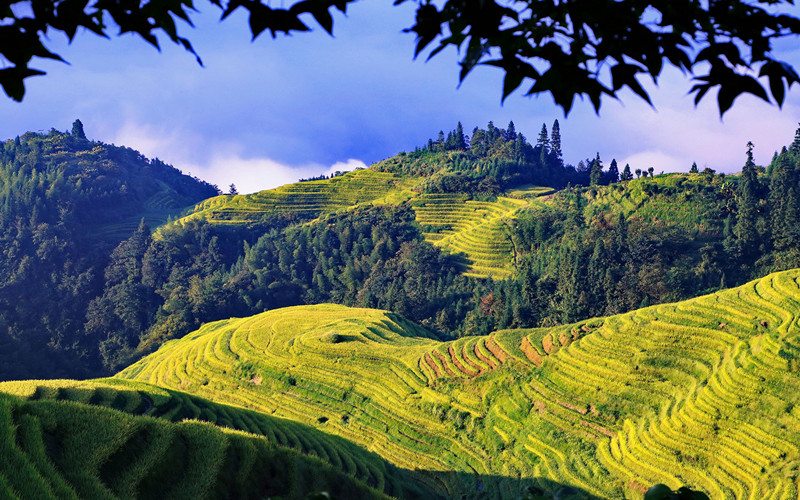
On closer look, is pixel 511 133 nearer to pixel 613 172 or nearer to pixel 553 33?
pixel 613 172

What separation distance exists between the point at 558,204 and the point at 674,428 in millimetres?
39124

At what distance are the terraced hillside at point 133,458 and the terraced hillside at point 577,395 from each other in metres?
6.96

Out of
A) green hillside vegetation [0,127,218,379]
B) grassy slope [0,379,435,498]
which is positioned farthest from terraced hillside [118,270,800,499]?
green hillside vegetation [0,127,218,379]

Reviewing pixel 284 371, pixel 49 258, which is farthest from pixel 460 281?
pixel 49 258

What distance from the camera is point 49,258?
62.9 meters

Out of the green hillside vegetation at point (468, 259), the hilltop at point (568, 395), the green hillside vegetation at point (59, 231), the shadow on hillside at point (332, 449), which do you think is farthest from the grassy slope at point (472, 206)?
the shadow on hillside at point (332, 449)

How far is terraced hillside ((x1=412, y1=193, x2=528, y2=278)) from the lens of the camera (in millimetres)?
49812

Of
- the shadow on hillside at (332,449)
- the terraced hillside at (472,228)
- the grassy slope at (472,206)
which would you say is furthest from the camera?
the terraced hillside at (472,228)

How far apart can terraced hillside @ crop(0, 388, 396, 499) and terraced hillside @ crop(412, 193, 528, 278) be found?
39.7 m

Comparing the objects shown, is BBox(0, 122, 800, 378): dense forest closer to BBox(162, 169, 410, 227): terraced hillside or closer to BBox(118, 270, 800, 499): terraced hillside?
BBox(162, 169, 410, 227): terraced hillside

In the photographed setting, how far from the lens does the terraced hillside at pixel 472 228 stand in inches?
1961

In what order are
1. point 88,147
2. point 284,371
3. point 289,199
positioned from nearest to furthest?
1. point 284,371
2. point 289,199
3. point 88,147

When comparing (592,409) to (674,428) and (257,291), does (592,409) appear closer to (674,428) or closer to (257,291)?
(674,428)

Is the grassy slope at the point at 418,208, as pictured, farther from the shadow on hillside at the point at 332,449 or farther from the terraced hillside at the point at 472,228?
the shadow on hillside at the point at 332,449
